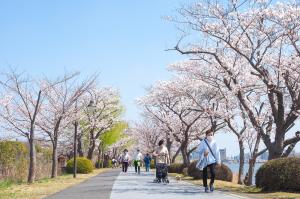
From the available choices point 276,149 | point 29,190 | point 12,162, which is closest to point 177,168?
point 12,162

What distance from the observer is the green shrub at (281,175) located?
13.4 m

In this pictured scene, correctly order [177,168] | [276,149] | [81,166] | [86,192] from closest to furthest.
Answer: [86,192] < [276,149] < [81,166] < [177,168]

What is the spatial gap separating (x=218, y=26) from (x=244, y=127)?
12.5 m

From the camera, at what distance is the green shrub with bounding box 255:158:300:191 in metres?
13.4

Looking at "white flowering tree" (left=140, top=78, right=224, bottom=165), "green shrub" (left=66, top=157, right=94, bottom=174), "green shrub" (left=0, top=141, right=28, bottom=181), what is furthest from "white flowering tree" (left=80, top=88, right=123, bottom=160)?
"green shrub" (left=0, top=141, right=28, bottom=181)

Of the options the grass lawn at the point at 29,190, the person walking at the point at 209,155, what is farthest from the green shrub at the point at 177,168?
the person walking at the point at 209,155

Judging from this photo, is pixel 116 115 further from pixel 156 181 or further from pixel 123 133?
pixel 156 181

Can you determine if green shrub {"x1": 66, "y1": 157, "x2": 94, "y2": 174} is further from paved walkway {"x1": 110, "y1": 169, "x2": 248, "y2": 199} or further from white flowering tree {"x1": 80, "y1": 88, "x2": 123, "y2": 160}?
paved walkway {"x1": 110, "y1": 169, "x2": 248, "y2": 199}

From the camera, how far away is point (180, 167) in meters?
33.7

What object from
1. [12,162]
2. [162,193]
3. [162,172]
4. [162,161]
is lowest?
[162,193]

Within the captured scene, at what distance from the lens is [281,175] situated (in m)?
13.8

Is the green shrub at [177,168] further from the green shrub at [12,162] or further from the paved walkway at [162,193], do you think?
the paved walkway at [162,193]

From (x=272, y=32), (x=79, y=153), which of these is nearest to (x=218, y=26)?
(x=272, y=32)

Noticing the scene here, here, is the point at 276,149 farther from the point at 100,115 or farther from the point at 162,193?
the point at 100,115
